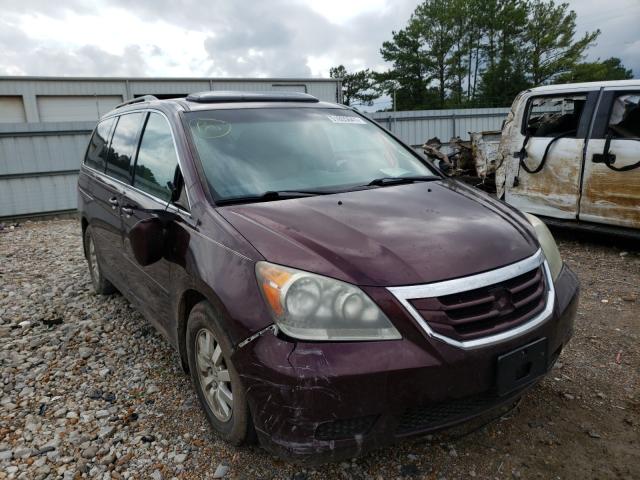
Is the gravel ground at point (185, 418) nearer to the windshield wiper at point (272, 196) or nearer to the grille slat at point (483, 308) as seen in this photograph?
the grille slat at point (483, 308)

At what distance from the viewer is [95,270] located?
15.8ft

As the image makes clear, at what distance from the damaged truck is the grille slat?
4097mm

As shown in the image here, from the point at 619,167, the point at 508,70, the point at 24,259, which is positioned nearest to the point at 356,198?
A: the point at 619,167

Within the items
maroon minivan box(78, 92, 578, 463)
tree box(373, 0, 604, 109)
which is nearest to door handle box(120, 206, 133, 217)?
maroon minivan box(78, 92, 578, 463)

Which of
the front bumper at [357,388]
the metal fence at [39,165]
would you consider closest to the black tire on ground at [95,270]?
the front bumper at [357,388]

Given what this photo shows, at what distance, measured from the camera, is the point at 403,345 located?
70.3 inches

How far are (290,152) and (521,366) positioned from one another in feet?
5.61

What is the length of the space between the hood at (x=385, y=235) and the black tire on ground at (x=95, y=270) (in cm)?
279

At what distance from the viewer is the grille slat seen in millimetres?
1827

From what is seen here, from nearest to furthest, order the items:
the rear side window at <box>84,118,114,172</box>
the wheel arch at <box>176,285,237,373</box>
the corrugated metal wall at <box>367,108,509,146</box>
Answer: the wheel arch at <box>176,285,237,373</box> → the rear side window at <box>84,118,114,172</box> → the corrugated metal wall at <box>367,108,509,146</box>

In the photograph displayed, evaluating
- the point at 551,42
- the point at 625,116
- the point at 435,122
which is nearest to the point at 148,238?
the point at 625,116

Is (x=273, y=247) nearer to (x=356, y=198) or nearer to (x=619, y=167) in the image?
(x=356, y=198)

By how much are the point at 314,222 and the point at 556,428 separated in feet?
5.32

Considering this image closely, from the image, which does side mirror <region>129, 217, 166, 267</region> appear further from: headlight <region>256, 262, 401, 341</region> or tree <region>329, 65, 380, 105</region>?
tree <region>329, 65, 380, 105</region>
